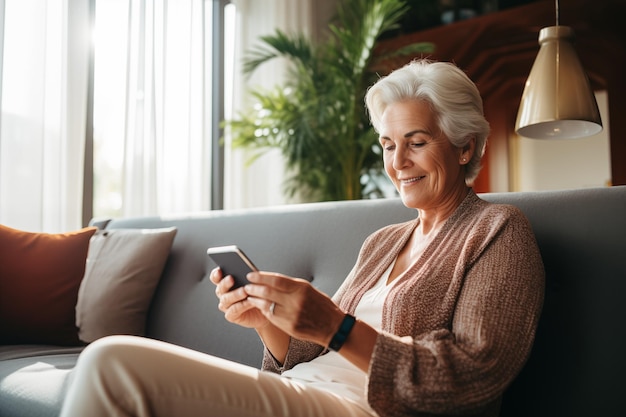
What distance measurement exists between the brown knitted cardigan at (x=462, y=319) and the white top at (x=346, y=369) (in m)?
0.09

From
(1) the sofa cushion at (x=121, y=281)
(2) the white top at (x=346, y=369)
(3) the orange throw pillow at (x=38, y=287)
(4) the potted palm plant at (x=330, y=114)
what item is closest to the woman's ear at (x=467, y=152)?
(2) the white top at (x=346, y=369)

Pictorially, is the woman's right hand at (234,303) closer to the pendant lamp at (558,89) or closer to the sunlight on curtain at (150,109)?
the pendant lamp at (558,89)

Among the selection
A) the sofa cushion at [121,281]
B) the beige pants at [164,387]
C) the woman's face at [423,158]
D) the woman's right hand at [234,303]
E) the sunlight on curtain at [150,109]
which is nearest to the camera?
the beige pants at [164,387]

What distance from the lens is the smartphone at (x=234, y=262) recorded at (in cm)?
103

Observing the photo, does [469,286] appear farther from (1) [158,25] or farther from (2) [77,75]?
(1) [158,25]

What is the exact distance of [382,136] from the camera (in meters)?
1.38

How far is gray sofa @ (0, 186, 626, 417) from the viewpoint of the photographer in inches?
46.5

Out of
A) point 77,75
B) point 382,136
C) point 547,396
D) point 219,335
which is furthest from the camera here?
point 77,75

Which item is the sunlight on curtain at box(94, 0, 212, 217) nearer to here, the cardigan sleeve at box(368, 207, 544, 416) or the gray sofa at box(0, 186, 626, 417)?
the gray sofa at box(0, 186, 626, 417)

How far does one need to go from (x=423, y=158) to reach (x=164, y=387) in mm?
730

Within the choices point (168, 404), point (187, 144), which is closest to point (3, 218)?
point (187, 144)

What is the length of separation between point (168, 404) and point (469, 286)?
53cm

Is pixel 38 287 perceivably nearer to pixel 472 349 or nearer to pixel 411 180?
pixel 411 180

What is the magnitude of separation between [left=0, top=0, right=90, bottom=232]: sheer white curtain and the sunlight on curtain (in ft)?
0.69
